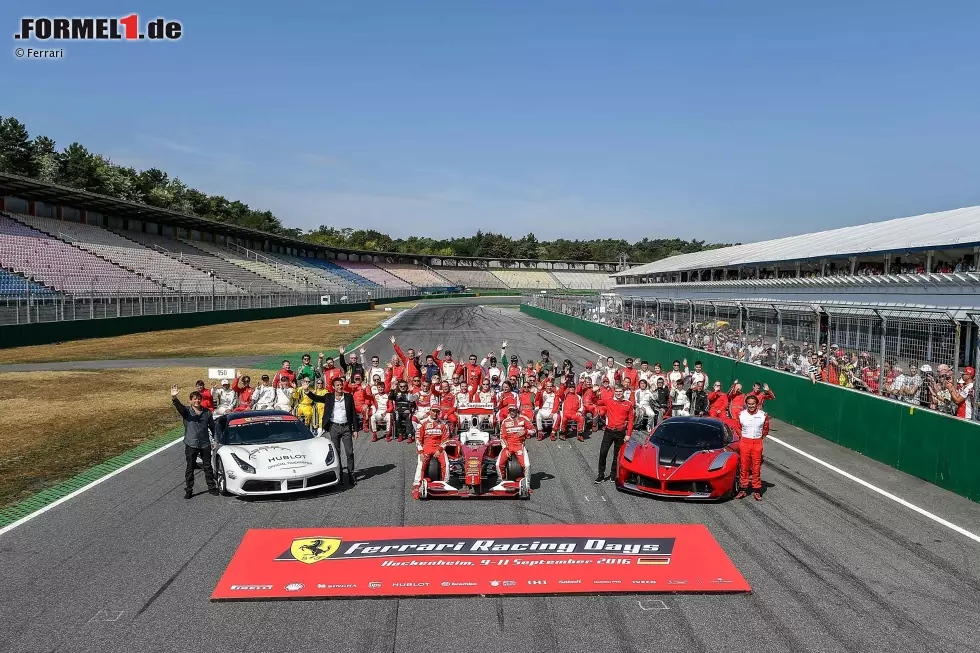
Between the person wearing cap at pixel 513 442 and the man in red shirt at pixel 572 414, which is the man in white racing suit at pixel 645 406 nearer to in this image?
the man in red shirt at pixel 572 414

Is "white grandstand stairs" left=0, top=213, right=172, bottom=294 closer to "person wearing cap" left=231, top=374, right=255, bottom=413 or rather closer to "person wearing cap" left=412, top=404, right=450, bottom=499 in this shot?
"person wearing cap" left=231, top=374, right=255, bottom=413

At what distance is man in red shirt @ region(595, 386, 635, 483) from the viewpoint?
11219mm

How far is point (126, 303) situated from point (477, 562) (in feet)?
133

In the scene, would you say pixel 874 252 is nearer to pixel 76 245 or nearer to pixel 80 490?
pixel 80 490

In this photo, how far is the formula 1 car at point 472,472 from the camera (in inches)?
397

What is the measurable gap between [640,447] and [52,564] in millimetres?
8230

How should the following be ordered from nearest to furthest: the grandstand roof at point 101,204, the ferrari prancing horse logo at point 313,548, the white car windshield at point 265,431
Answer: the ferrari prancing horse logo at point 313,548
the white car windshield at point 265,431
the grandstand roof at point 101,204

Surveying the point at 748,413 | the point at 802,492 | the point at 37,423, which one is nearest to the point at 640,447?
the point at 748,413

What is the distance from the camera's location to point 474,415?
12070 mm

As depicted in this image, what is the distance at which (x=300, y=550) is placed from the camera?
7.96 metres

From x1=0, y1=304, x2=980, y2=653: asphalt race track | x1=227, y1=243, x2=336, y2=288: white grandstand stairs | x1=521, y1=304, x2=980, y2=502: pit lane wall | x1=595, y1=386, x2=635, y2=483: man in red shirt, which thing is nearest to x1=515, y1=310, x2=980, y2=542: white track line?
x1=0, y1=304, x2=980, y2=653: asphalt race track

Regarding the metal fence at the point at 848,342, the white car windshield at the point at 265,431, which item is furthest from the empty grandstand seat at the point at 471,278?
the white car windshield at the point at 265,431

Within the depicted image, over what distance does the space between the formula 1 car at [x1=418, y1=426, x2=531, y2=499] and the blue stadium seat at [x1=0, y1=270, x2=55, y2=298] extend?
33.9 meters

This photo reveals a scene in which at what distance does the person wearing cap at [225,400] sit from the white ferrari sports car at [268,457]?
9.81ft
